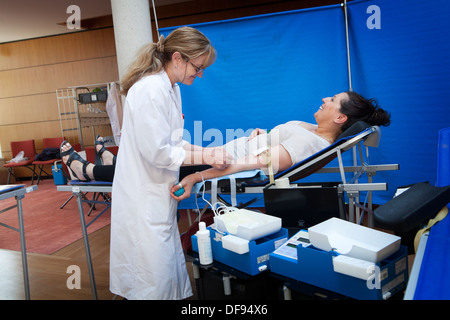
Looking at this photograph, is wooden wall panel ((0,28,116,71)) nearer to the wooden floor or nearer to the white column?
the white column

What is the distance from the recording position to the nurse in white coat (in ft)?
4.69

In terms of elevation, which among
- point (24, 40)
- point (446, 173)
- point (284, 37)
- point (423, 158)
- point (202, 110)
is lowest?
point (423, 158)

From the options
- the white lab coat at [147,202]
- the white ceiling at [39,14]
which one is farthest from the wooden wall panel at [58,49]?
the white lab coat at [147,202]

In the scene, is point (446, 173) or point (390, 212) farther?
point (446, 173)

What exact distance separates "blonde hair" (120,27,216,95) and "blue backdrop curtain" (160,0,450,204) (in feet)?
4.47

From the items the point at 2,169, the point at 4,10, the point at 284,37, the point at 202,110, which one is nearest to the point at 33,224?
the point at 202,110

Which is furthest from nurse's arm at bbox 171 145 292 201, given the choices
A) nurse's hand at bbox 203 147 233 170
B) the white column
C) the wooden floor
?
the white column

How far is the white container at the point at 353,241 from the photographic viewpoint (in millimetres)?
994

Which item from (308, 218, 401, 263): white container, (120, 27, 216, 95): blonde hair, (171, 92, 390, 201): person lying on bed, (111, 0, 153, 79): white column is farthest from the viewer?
(111, 0, 153, 79): white column

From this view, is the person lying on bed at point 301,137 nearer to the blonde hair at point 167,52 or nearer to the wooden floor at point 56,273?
the blonde hair at point 167,52

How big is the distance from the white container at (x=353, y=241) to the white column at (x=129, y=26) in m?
2.50
